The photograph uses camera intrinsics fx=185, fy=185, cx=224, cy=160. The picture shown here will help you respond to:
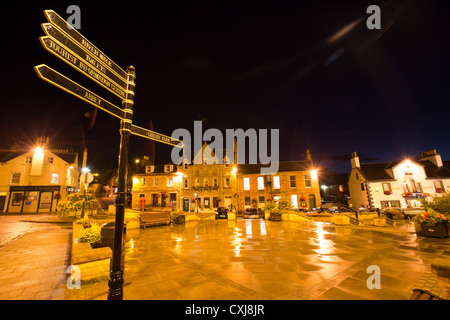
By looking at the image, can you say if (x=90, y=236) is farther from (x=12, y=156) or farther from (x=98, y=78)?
(x=12, y=156)

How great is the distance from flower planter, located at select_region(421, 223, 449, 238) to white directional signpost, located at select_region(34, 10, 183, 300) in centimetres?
1336

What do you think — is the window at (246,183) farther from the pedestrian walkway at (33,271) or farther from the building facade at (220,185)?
the pedestrian walkway at (33,271)

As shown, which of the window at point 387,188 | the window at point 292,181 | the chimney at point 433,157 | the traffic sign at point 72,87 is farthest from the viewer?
the window at point 292,181

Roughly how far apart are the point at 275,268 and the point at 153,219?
10.8 meters

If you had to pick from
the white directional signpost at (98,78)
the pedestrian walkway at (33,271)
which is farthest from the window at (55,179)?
the white directional signpost at (98,78)

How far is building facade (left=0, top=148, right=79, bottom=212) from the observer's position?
85.9 ft

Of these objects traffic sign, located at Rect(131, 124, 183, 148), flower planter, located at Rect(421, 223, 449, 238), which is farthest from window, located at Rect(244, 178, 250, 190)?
traffic sign, located at Rect(131, 124, 183, 148)

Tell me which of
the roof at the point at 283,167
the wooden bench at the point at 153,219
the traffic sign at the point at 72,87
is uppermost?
the roof at the point at 283,167

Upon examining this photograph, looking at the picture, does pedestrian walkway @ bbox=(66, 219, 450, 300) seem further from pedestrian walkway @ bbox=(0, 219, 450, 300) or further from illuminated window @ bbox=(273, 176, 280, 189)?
illuminated window @ bbox=(273, 176, 280, 189)

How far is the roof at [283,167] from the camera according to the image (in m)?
33.1

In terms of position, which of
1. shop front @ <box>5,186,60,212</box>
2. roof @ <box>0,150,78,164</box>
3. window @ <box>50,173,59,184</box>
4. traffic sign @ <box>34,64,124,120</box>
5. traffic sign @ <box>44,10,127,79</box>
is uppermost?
roof @ <box>0,150,78,164</box>

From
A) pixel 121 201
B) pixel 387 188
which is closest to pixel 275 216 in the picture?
pixel 121 201
